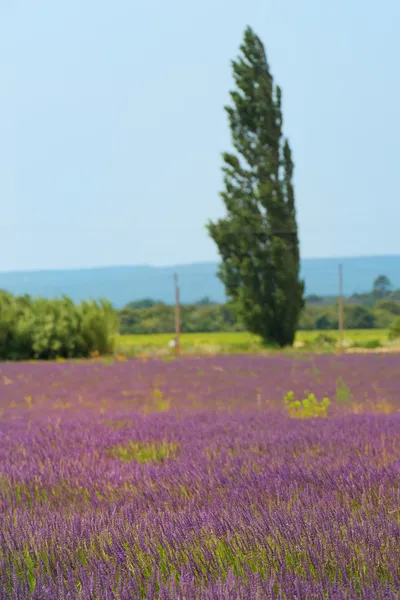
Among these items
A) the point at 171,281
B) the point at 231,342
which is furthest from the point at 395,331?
the point at 171,281

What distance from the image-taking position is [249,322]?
83.4 feet

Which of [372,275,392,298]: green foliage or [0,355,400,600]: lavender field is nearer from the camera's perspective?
[0,355,400,600]: lavender field

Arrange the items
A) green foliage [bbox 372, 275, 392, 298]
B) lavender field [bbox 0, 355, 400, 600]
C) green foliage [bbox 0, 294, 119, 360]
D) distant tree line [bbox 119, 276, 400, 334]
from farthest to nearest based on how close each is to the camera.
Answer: green foliage [bbox 372, 275, 392, 298] < distant tree line [bbox 119, 276, 400, 334] < green foliage [bbox 0, 294, 119, 360] < lavender field [bbox 0, 355, 400, 600]

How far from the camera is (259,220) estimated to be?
83.8ft

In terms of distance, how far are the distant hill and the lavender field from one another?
65.4ft

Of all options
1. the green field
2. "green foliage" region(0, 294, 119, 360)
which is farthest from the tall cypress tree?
"green foliage" region(0, 294, 119, 360)

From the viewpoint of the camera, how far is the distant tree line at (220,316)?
94.4 feet

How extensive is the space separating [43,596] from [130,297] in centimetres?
2955

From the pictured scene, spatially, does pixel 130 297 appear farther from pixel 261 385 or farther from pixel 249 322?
pixel 261 385

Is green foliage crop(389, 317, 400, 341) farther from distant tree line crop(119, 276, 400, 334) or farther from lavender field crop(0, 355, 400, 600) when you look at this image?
lavender field crop(0, 355, 400, 600)

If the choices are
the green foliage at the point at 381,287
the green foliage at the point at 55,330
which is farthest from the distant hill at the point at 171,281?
the green foliage at the point at 55,330

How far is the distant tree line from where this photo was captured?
28.8 m

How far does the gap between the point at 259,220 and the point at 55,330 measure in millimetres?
7562

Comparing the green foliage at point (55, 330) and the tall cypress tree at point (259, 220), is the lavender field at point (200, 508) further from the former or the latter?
the tall cypress tree at point (259, 220)
